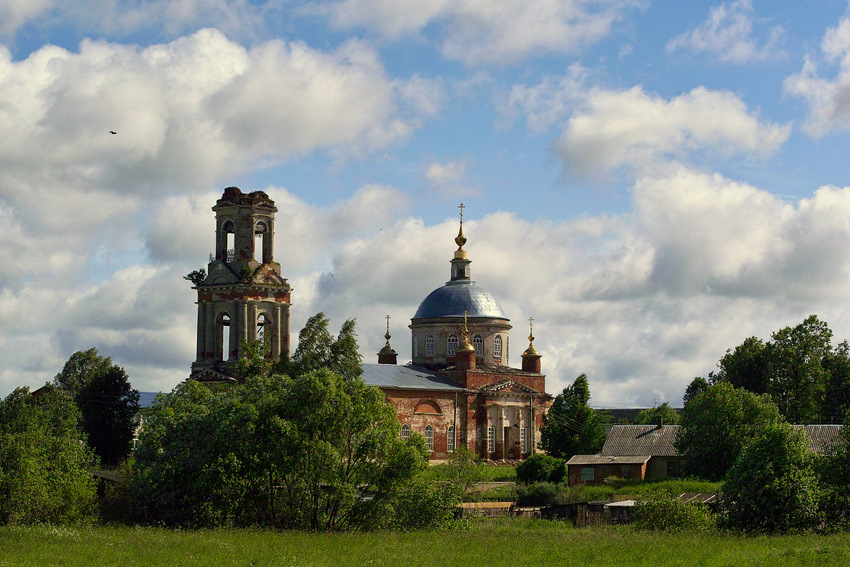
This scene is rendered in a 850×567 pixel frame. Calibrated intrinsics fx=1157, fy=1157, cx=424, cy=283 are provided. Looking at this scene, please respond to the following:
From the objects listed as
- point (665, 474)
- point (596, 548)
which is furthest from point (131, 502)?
point (665, 474)

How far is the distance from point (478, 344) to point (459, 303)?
101 inches

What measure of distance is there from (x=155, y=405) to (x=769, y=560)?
2198 centimetres

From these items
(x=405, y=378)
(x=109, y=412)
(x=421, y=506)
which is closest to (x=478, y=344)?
(x=405, y=378)

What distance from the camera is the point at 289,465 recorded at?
104 feet

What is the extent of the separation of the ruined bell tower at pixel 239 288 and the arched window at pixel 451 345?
13887 millimetres

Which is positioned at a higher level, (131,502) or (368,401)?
(368,401)

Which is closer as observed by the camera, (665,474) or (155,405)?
(155,405)

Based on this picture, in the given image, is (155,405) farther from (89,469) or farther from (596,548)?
(596,548)

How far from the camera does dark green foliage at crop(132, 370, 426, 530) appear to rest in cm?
3152

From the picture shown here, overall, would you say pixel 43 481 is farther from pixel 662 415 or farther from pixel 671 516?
pixel 662 415

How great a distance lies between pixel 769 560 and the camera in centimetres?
2333

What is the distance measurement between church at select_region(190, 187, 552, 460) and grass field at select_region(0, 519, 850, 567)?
20.6m

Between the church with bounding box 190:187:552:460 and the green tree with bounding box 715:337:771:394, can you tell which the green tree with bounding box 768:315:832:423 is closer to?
the green tree with bounding box 715:337:771:394

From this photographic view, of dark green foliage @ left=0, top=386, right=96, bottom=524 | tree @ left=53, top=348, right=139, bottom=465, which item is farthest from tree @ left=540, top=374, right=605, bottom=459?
dark green foliage @ left=0, top=386, right=96, bottom=524
